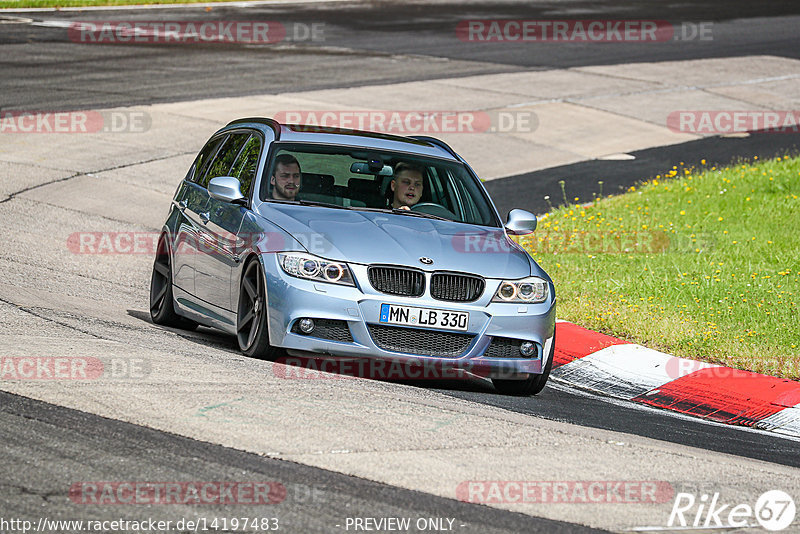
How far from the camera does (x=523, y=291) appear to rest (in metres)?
8.34

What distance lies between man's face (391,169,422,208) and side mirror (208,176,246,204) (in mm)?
1127

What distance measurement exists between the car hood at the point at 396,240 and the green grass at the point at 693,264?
2.05 meters

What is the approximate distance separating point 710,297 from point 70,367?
6194 millimetres

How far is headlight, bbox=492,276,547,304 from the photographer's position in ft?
27.0

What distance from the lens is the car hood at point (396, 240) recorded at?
8.06 metres

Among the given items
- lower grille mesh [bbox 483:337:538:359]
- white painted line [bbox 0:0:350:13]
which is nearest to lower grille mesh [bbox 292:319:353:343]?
lower grille mesh [bbox 483:337:538:359]

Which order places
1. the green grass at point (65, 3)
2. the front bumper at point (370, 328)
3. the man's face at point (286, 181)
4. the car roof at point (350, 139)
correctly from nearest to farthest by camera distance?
the front bumper at point (370, 328) < the man's face at point (286, 181) < the car roof at point (350, 139) < the green grass at point (65, 3)

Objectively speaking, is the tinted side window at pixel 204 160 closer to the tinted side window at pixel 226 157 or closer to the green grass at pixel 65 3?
the tinted side window at pixel 226 157

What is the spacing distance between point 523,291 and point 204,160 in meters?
3.35

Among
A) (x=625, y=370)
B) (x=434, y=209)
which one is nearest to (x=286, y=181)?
(x=434, y=209)

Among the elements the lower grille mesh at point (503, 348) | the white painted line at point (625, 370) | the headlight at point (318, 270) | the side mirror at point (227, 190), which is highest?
the side mirror at point (227, 190)

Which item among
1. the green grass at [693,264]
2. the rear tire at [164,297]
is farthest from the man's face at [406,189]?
the green grass at [693,264]

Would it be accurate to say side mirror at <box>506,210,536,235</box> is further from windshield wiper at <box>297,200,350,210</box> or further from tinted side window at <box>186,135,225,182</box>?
tinted side window at <box>186,135,225,182</box>

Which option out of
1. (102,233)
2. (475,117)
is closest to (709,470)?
(102,233)
